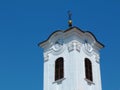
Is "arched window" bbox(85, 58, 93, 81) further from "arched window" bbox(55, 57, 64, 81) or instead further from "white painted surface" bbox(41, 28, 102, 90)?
"arched window" bbox(55, 57, 64, 81)

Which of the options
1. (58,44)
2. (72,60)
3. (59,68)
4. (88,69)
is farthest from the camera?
(58,44)

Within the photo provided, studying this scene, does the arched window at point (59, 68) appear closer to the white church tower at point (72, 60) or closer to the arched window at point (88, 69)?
the white church tower at point (72, 60)

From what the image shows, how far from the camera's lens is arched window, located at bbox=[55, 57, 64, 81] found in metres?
30.8

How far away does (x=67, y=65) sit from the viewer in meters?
30.7

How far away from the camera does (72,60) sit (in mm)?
30469

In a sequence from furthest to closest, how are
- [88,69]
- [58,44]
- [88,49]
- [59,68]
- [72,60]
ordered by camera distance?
[58,44] → [88,49] → [88,69] → [59,68] → [72,60]

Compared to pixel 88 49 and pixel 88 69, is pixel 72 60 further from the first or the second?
pixel 88 49

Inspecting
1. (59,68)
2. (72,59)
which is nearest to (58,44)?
(59,68)

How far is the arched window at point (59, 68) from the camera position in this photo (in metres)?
30.8

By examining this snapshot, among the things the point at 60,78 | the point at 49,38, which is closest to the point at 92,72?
the point at 60,78

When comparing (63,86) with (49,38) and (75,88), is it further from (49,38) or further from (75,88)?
(49,38)

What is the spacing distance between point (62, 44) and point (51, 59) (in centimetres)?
172

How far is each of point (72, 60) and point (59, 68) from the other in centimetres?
159

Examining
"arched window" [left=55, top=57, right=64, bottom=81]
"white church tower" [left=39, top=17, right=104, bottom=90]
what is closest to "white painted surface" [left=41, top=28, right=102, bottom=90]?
"white church tower" [left=39, top=17, right=104, bottom=90]
